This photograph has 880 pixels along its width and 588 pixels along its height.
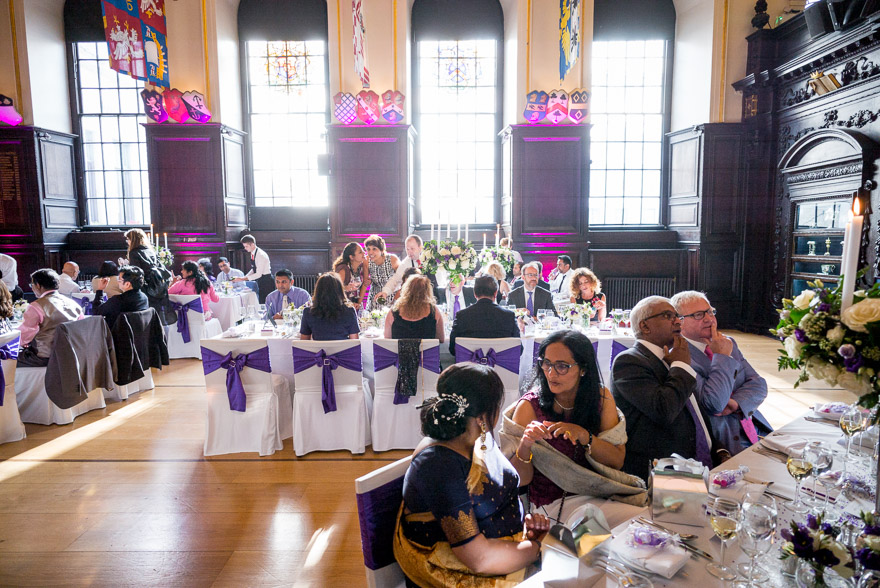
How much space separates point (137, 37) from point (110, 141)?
2.87 meters

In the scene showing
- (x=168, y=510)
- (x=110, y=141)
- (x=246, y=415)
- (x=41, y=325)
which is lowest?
(x=168, y=510)

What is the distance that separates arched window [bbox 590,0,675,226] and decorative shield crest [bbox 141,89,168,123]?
7393 mm

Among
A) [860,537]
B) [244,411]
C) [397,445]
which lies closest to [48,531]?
[244,411]

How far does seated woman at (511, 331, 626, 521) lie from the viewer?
6.26ft

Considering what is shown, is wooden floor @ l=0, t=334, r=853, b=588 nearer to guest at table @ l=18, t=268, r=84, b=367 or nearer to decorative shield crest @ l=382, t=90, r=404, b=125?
guest at table @ l=18, t=268, r=84, b=367

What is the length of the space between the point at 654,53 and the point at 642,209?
2.78 metres

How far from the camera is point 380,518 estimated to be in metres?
1.67

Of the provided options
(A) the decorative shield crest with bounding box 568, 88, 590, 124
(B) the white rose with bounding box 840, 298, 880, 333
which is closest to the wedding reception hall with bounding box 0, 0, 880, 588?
(B) the white rose with bounding box 840, 298, 880, 333

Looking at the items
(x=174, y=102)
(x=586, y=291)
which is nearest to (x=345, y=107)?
(x=174, y=102)

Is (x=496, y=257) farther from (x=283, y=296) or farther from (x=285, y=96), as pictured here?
(x=285, y=96)

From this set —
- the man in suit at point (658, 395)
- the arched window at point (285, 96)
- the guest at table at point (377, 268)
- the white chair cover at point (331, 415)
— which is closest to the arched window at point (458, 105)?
the arched window at point (285, 96)

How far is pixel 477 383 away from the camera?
66.4 inches

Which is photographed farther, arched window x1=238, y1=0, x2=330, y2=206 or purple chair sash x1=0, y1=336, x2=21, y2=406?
arched window x1=238, y1=0, x2=330, y2=206

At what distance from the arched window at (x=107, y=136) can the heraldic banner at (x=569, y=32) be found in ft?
24.7
